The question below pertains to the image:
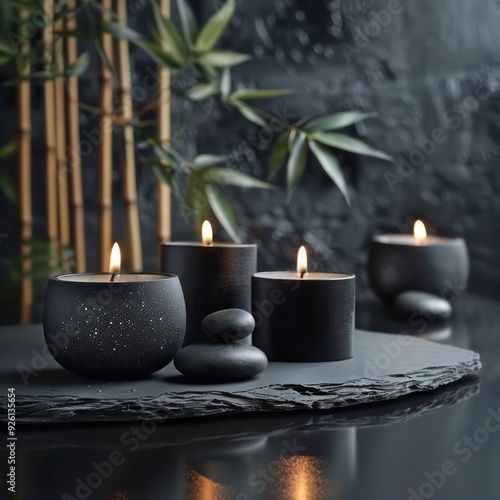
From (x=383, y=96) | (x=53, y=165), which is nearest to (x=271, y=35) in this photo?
(x=383, y=96)

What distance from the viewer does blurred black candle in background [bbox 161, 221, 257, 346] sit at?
0.93 m

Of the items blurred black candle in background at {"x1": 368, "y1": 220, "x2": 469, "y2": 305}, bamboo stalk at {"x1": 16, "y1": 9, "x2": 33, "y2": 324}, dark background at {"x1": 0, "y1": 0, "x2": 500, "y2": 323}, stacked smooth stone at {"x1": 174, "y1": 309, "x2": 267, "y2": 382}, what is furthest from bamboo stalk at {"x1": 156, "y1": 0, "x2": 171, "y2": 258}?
stacked smooth stone at {"x1": 174, "y1": 309, "x2": 267, "y2": 382}

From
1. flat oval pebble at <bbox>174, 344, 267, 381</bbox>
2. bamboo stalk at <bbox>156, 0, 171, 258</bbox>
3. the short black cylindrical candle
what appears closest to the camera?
flat oval pebble at <bbox>174, 344, 267, 381</bbox>

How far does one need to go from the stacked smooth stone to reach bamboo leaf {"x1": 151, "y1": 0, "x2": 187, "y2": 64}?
2.52 ft

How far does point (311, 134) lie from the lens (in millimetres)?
1508

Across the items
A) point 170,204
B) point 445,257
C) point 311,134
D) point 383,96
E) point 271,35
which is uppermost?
point 271,35

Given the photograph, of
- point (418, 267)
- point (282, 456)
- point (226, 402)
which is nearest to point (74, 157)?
point (418, 267)

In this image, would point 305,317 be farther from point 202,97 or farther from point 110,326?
point 202,97

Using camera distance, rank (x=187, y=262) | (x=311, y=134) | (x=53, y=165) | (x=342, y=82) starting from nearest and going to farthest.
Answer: (x=187, y=262), (x=311, y=134), (x=53, y=165), (x=342, y=82)

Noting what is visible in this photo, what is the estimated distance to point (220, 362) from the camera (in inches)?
31.0

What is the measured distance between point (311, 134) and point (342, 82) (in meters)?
0.31

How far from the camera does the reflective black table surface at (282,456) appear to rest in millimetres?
572

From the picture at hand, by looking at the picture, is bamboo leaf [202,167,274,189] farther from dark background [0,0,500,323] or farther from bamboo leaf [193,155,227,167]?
dark background [0,0,500,323]

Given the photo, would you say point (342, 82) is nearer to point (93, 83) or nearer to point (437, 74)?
point (437, 74)
